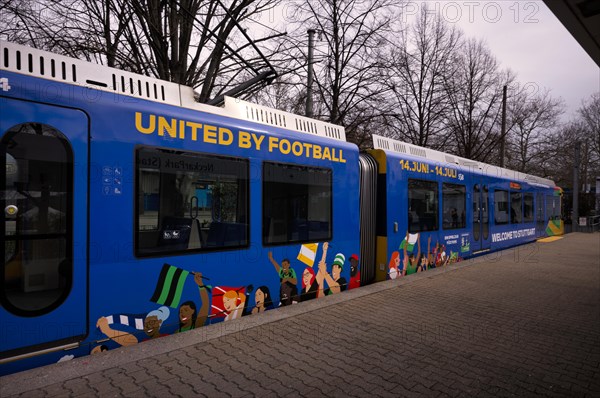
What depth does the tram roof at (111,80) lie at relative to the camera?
3.32 m

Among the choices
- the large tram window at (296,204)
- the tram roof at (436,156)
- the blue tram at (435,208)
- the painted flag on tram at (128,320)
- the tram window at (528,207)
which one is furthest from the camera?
the tram window at (528,207)

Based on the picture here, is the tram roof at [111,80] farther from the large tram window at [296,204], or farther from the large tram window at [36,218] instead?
the large tram window at [296,204]

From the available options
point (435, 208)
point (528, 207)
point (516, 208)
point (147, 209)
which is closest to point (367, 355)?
point (147, 209)

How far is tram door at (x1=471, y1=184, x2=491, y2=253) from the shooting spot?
11117 mm

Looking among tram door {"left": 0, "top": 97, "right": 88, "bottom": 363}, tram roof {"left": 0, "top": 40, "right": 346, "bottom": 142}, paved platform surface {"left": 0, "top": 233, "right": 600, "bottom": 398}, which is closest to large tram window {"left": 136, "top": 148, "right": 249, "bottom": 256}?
tram door {"left": 0, "top": 97, "right": 88, "bottom": 363}

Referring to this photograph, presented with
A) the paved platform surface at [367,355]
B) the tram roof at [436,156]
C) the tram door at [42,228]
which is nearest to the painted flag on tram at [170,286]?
the paved platform surface at [367,355]

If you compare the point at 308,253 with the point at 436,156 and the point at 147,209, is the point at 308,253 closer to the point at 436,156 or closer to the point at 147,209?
the point at 147,209

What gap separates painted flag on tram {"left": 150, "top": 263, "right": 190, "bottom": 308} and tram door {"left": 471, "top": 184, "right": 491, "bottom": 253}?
9.41 metres

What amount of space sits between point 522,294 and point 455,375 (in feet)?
14.1

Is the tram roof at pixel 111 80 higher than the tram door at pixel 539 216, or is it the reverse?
the tram roof at pixel 111 80

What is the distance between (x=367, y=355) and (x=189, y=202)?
257 centimetres

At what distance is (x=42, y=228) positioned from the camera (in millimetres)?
3225

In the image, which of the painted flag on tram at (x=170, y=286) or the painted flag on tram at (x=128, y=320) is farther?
the painted flag on tram at (x=170, y=286)

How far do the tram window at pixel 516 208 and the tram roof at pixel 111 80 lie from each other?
38.2 ft
